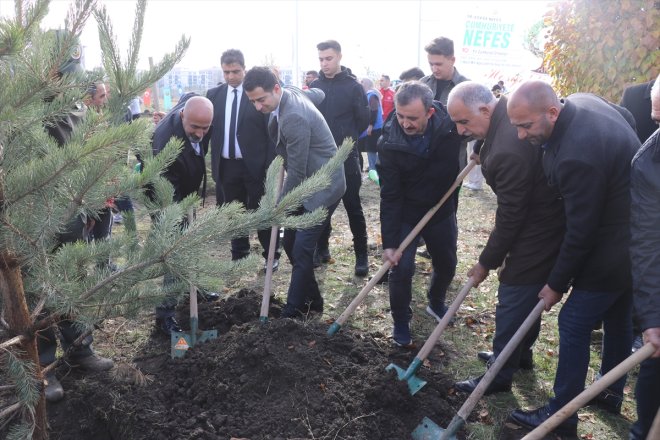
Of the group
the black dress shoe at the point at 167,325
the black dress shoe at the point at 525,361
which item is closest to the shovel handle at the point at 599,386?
the black dress shoe at the point at 525,361

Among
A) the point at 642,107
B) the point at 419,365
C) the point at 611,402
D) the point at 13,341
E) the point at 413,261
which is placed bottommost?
the point at 611,402

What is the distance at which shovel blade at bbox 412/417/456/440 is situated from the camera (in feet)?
9.19

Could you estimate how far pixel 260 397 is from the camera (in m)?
3.02

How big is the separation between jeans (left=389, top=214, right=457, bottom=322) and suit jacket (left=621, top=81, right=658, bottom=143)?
4.74 ft

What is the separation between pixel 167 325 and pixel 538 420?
8.73ft

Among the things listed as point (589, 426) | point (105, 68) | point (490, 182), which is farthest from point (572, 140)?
point (105, 68)

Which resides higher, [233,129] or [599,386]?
[233,129]

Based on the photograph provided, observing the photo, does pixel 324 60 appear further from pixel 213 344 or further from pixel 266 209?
pixel 266 209

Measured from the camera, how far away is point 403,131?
11.9ft

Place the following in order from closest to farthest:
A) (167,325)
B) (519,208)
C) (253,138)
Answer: (519,208) → (167,325) → (253,138)

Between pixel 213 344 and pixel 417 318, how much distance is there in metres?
1.72

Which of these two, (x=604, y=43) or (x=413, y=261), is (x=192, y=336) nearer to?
(x=413, y=261)

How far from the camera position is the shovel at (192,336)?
3.61 metres

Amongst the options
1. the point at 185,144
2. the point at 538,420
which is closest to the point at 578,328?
the point at 538,420
